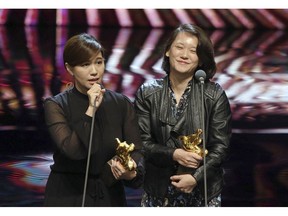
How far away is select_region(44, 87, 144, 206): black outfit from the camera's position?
3615mm

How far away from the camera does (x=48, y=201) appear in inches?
144

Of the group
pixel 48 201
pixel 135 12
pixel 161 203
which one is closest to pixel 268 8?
pixel 135 12

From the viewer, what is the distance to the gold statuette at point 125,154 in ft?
11.4

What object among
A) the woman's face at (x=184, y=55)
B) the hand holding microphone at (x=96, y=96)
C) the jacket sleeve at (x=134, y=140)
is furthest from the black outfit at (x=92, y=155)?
the woman's face at (x=184, y=55)

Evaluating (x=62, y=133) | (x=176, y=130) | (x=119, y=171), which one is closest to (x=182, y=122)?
(x=176, y=130)

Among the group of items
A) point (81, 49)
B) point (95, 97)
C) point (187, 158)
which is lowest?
point (187, 158)

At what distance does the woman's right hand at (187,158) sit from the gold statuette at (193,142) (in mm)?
18

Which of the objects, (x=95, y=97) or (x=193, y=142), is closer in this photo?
(x=95, y=97)

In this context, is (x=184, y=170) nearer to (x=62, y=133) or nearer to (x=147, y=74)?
(x=62, y=133)

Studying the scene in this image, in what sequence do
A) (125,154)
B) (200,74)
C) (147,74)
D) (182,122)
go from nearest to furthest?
1. (125,154)
2. (200,74)
3. (182,122)
4. (147,74)

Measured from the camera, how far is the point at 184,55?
12.3ft

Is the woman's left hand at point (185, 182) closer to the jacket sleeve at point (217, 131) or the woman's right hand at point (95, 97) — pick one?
the jacket sleeve at point (217, 131)

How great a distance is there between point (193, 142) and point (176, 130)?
115 millimetres

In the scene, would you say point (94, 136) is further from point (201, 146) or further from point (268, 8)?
point (268, 8)
